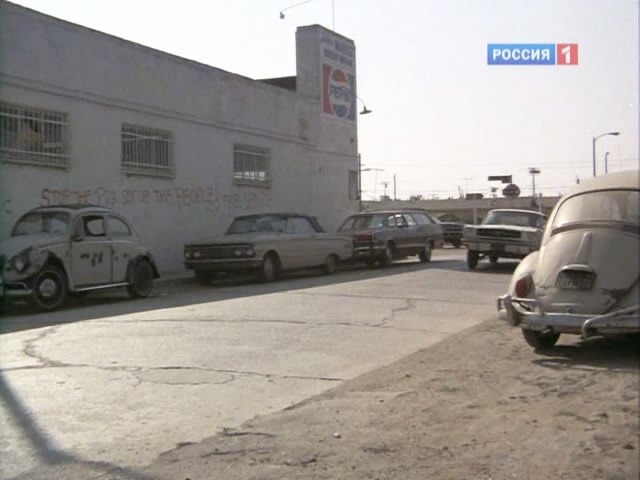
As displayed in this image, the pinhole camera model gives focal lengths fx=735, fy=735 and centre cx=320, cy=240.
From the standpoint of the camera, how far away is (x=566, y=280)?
613 cm

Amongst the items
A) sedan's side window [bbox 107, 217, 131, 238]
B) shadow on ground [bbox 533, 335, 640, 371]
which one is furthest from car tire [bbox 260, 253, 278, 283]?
shadow on ground [bbox 533, 335, 640, 371]

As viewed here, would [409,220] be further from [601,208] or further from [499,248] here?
[601,208]

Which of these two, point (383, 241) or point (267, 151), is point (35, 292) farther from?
point (267, 151)

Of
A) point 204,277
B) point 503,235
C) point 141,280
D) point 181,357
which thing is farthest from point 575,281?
point 503,235

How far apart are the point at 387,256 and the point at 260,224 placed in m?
4.63

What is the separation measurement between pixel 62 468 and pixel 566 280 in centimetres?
413

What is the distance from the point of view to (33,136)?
1532 centimetres

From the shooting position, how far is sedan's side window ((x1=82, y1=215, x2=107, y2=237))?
1303cm

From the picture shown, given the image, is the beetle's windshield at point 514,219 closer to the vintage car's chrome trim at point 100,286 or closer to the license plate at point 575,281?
the vintage car's chrome trim at point 100,286

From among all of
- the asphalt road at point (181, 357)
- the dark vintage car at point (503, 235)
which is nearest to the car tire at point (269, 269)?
the asphalt road at point (181, 357)

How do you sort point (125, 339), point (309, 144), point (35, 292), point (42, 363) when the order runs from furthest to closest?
point (309, 144), point (35, 292), point (125, 339), point (42, 363)

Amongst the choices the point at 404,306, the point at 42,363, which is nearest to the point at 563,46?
the point at 42,363

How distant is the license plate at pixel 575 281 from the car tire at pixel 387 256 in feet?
47.0

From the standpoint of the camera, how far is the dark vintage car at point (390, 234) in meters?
20.3
